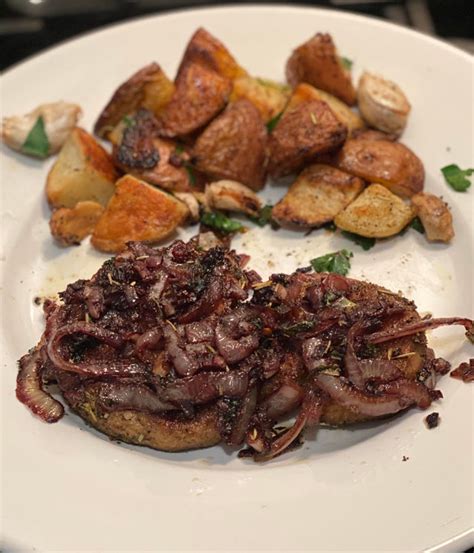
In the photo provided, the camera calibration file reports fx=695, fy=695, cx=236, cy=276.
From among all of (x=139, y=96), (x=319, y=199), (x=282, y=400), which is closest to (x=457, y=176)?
(x=319, y=199)

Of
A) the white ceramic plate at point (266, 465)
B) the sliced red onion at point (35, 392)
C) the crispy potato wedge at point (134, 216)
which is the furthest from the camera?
the crispy potato wedge at point (134, 216)

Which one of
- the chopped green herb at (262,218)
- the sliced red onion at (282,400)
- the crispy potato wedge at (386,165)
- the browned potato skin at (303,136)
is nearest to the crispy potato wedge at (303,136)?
the browned potato skin at (303,136)

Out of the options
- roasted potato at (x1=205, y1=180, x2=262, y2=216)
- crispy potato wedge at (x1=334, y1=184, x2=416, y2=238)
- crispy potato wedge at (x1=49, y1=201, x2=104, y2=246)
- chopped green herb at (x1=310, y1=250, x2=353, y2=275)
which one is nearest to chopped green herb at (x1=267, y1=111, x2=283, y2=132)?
roasted potato at (x1=205, y1=180, x2=262, y2=216)

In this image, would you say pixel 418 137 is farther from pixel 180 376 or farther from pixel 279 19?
pixel 180 376

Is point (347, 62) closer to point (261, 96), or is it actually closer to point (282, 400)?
point (261, 96)

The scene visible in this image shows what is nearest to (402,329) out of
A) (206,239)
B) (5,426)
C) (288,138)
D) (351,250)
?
(351,250)

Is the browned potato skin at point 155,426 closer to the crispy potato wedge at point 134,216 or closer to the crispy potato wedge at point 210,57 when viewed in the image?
the crispy potato wedge at point 134,216
